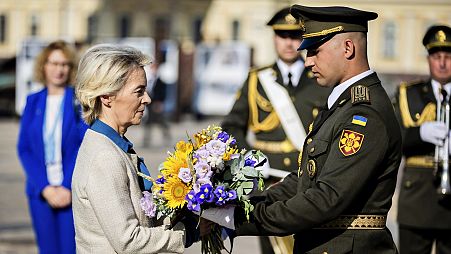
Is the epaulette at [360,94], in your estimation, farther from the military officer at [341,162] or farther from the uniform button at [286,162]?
the uniform button at [286,162]

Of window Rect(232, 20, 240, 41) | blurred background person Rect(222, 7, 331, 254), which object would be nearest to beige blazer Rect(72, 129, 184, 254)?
blurred background person Rect(222, 7, 331, 254)

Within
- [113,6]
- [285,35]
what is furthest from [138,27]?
[285,35]

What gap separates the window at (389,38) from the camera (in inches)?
2524

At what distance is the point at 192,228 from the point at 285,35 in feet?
10.0

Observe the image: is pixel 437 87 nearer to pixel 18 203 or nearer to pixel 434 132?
pixel 434 132

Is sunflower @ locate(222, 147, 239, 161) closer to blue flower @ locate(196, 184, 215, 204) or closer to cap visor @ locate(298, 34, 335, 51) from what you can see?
blue flower @ locate(196, 184, 215, 204)

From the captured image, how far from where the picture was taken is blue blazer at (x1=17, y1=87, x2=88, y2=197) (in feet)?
23.6

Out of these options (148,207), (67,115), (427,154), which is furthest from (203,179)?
(427,154)

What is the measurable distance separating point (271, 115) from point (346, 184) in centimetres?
306

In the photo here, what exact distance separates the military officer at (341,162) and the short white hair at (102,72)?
70 cm

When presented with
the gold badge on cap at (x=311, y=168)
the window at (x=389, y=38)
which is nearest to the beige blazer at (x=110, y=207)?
the gold badge on cap at (x=311, y=168)

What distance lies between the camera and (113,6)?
2640 inches

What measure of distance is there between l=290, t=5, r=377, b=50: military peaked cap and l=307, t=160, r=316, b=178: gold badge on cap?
0.51m

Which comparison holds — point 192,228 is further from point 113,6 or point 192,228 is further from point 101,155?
point 113,6
